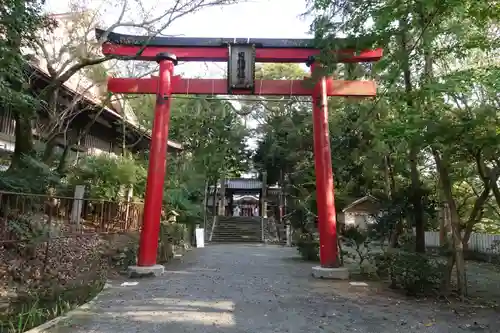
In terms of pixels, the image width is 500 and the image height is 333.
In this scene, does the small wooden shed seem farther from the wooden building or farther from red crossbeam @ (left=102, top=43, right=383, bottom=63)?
red crossbeam @ (left=102, top=43, right=383, bottom=63)

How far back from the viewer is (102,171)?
40.3 feet

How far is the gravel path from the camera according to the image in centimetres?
546

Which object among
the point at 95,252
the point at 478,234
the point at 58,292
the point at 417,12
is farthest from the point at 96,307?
the point at 478,234

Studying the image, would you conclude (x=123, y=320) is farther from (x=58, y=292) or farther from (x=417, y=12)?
(x=417, y=12)

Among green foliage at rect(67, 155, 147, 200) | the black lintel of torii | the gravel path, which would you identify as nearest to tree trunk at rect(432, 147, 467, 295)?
the gravel path

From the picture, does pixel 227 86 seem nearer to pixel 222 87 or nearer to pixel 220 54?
pixel 222 87

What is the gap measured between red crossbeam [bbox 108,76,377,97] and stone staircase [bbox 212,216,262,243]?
19.0 m

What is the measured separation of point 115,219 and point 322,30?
27.9ft

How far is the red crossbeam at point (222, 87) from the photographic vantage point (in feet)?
36.4

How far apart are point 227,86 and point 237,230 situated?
2103 centimetres

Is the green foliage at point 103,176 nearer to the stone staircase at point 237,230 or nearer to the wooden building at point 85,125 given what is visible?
the wooden building at point 85,125

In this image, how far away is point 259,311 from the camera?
250 inches

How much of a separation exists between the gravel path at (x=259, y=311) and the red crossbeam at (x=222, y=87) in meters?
4.96

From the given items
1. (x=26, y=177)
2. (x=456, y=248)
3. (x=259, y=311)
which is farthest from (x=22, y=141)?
(x=456, y=248)
